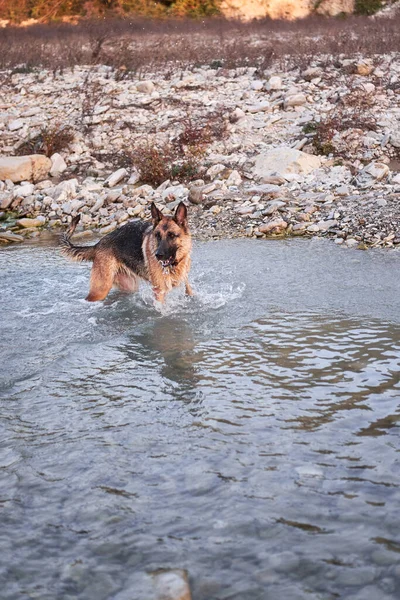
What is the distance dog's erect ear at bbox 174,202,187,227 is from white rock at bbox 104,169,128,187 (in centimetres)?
594

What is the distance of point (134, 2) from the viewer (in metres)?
34.4

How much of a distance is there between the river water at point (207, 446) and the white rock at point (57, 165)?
7051 mm

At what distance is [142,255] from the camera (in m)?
7.23

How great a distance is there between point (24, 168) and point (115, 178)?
1989 mm

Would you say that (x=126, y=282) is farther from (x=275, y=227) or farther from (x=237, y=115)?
(x=237, y=115)

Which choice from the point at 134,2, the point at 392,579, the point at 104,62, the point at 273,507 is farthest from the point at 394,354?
the point at 134,2

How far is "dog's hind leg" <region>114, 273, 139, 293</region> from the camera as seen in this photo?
24.7 ft

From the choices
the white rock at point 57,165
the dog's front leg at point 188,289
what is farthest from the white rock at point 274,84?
the dog's front leg at point 188,289

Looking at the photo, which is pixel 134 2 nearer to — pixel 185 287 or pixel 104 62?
pixel 104 62

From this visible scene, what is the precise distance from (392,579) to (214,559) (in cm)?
76

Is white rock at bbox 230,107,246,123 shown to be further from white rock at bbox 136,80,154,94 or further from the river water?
the river water

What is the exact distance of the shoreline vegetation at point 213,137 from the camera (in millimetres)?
10414

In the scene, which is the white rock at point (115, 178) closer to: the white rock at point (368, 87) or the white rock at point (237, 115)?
the white rock at point (237, 115)

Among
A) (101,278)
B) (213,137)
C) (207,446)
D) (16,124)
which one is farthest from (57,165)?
(207,446)
